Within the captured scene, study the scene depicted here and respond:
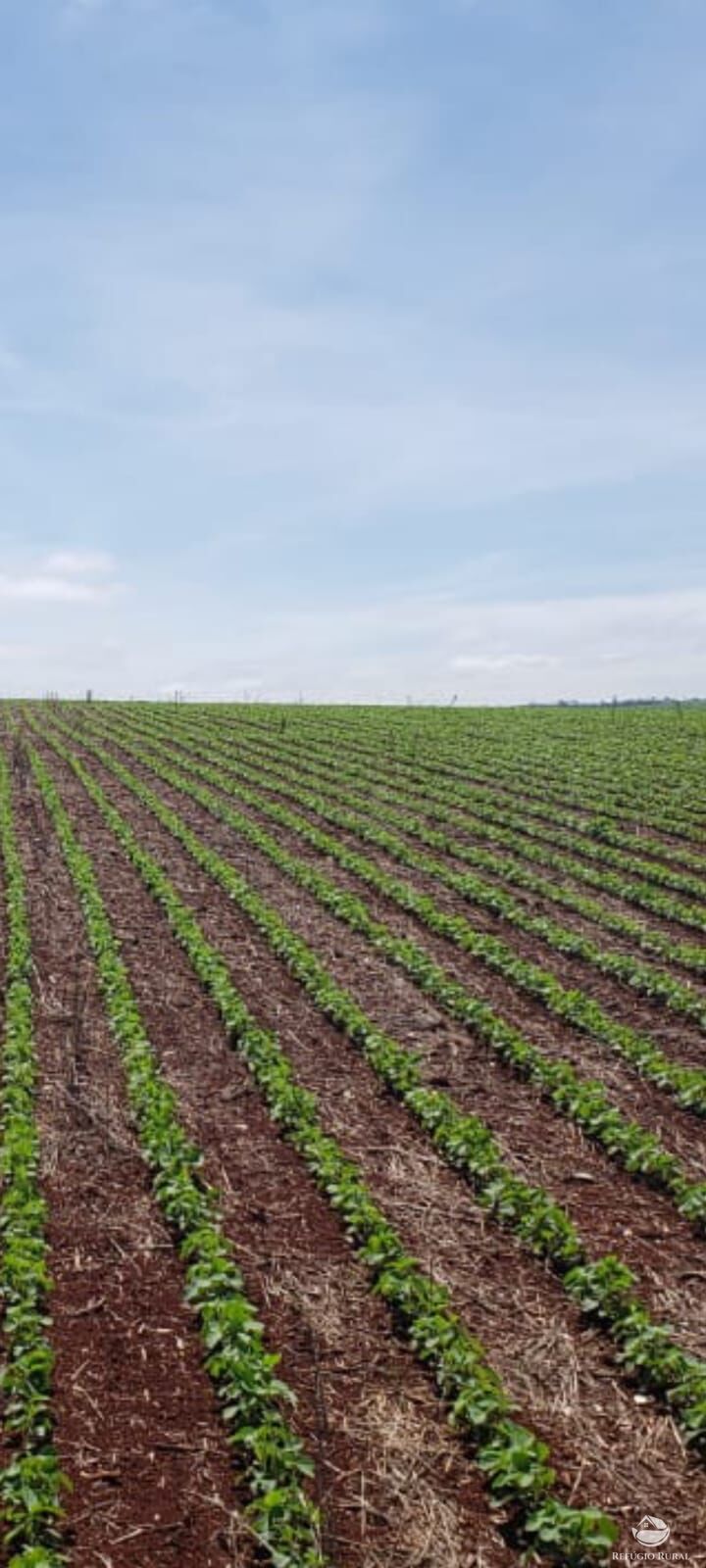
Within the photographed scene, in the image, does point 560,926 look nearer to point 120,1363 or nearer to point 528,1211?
point 528,1211

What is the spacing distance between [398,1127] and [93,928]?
24.2ft

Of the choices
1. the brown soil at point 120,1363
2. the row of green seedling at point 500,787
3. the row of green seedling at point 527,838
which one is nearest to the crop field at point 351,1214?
the brown soil at point 120,1363

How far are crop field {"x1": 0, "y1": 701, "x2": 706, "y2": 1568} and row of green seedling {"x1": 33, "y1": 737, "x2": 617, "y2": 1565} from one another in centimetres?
2

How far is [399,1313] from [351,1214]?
115 centimetres

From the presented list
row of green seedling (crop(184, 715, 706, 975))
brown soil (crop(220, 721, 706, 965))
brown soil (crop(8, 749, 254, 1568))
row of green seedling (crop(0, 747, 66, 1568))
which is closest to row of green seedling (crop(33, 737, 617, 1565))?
brown soil (crop(8, 749, 254, 1568))

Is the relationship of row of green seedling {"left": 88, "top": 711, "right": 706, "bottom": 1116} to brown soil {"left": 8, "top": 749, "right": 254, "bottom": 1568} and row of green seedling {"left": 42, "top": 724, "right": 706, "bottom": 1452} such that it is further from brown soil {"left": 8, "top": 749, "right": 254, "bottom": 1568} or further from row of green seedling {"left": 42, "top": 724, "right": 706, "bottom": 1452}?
brown soil {"left": 8, "top": 749, "right": 254, "bottom": 1568}

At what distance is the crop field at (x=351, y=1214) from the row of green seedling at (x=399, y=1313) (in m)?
0.02

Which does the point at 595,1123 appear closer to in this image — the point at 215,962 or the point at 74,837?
the point at 215,962

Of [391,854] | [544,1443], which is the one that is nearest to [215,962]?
[391,854]

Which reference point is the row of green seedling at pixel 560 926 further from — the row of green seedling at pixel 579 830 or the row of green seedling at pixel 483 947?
the row of green seedling at pixel 579 830

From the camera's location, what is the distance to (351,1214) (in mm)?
8117

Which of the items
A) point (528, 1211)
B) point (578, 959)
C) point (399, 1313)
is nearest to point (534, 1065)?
point (528, 1211)

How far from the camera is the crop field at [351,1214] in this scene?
5.44 m

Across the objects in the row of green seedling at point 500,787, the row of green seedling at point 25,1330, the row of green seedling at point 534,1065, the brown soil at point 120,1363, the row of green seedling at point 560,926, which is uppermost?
the row of green seedling at point 500,787
